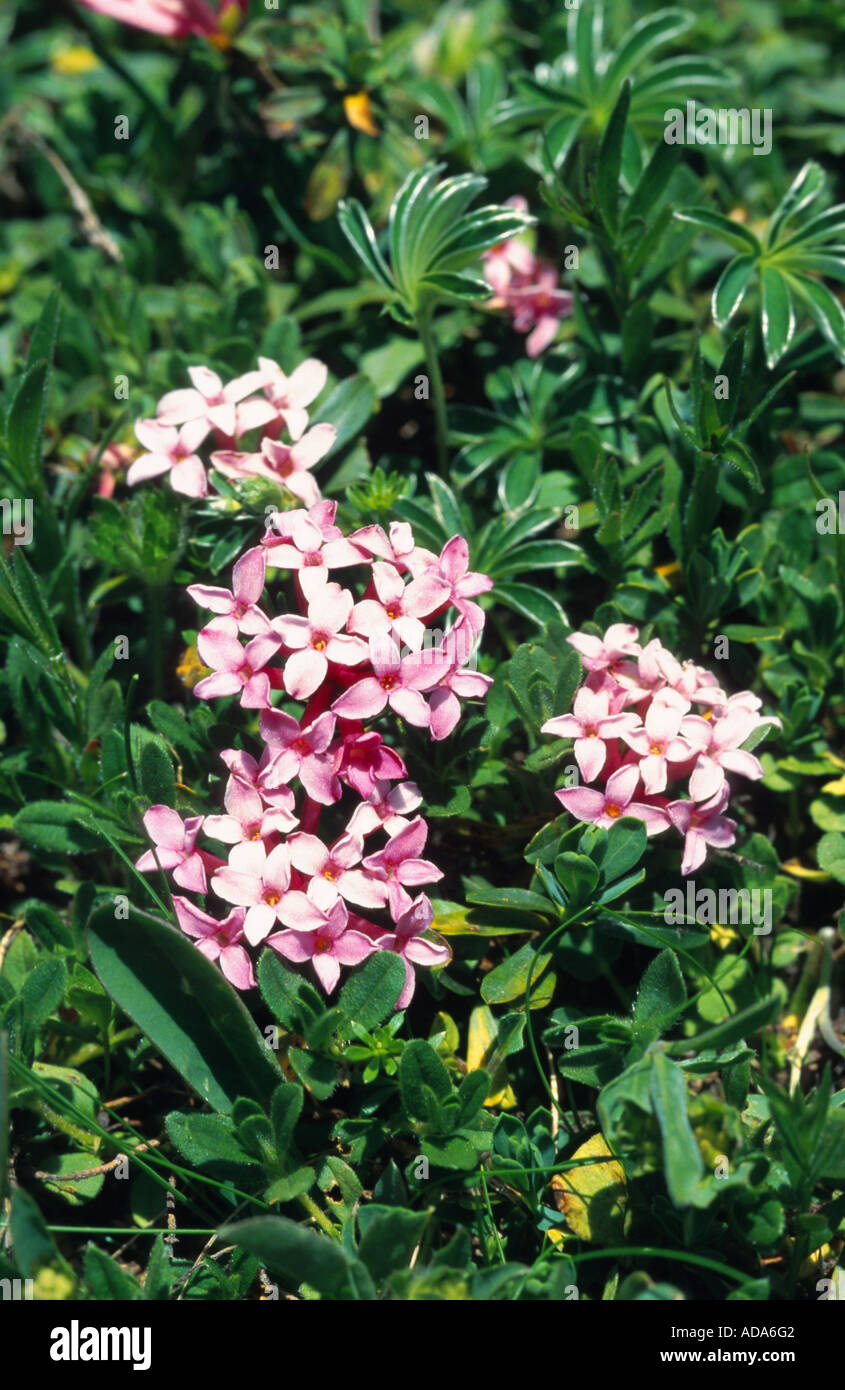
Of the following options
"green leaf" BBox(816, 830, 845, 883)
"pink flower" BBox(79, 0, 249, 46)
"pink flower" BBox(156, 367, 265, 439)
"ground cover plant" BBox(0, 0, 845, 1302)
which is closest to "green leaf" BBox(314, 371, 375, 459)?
"ground cover plant" BBox(0, 0, 845, 1302)

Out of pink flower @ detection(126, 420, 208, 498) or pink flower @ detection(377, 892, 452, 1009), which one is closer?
pink flower @ detection(377, 892, 452, 1009)

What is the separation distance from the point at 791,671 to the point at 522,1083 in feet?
4.03

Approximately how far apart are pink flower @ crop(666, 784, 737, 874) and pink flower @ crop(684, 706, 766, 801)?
0.12 ft

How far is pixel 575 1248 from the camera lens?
2.52m

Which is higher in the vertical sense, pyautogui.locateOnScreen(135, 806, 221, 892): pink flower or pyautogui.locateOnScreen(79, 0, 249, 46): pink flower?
pyautogui.locateOnScreen(79, 0, 249, 46): pink flower

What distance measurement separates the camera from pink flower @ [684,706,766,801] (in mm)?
2426

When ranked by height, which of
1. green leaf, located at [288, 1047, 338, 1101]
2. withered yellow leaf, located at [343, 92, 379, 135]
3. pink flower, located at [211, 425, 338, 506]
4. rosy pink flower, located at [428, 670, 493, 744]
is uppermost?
withered yellow leaf, located at [343, 92, 379, 135]

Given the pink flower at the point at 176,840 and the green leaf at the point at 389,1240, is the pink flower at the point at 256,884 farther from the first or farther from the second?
the green leaf at the point at 389,1240

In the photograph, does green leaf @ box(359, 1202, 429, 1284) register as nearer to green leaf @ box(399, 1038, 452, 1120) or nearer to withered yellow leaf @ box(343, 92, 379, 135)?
green leaf @ box(399, 1038, 452, 1120)

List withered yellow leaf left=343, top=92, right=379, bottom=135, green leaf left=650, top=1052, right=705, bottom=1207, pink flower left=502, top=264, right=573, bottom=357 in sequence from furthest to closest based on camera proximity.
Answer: withered yellow leaf left=343, top=92, right=379, bottom=135 → pink flower left=502, top=264, right=573, bottom=357 → green leaf left=650, top=1052, right=705, bottom=1207

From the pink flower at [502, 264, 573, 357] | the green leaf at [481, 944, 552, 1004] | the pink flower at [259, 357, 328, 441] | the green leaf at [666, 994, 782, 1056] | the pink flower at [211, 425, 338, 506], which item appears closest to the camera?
the green leaf at [666, 994, 782, 1056]

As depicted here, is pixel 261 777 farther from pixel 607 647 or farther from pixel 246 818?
pixel 607 647

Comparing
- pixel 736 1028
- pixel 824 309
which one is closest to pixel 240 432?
pixel 824 309

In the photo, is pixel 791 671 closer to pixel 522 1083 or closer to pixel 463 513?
pixel 463 513
